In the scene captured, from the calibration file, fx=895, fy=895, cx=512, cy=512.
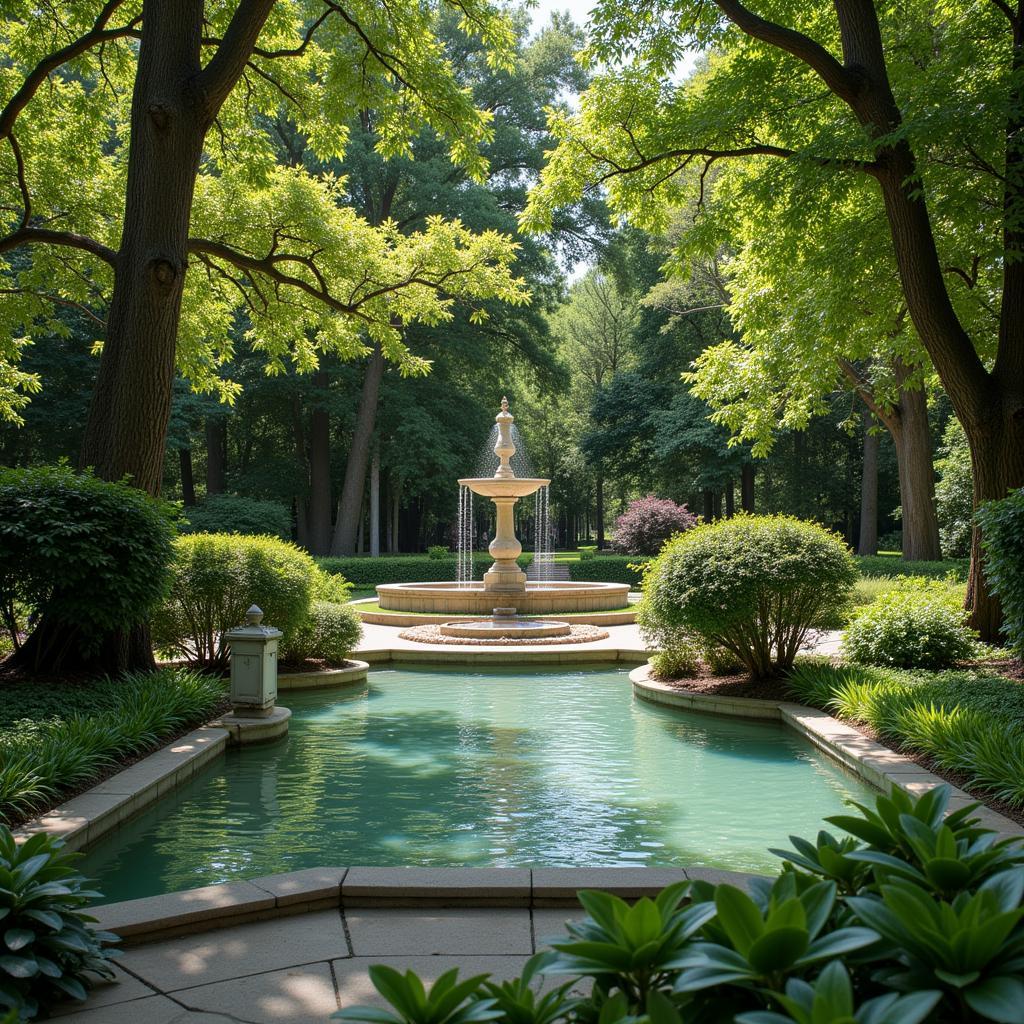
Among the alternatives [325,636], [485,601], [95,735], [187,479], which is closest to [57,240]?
[325,636]

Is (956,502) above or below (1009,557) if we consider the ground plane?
above

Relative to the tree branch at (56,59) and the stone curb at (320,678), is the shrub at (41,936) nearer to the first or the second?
the stone curb at (320,678)

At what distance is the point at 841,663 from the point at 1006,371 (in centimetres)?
398

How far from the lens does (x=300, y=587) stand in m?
11.0

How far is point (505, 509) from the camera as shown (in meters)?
20.3

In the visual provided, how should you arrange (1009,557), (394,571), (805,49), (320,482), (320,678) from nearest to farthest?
(1009,557) < (805,49) < (320,678) < (394,571) < (320,482)

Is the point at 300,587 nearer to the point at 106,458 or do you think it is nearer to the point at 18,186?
the point at 106,458

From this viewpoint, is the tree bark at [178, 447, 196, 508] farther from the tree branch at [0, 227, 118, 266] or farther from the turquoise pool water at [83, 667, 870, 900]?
the turquoise pool water at [83, 667, 870, 900]

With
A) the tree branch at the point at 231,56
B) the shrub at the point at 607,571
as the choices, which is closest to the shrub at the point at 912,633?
the tree branch at the point at 231,56

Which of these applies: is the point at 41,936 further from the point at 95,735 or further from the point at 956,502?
the point at 956,502

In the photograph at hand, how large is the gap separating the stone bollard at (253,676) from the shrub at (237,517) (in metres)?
17.5

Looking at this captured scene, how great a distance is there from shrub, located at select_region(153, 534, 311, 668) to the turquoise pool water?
1262 millimetres

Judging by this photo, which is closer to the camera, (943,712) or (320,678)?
(943,712)

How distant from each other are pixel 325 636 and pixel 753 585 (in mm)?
5684
